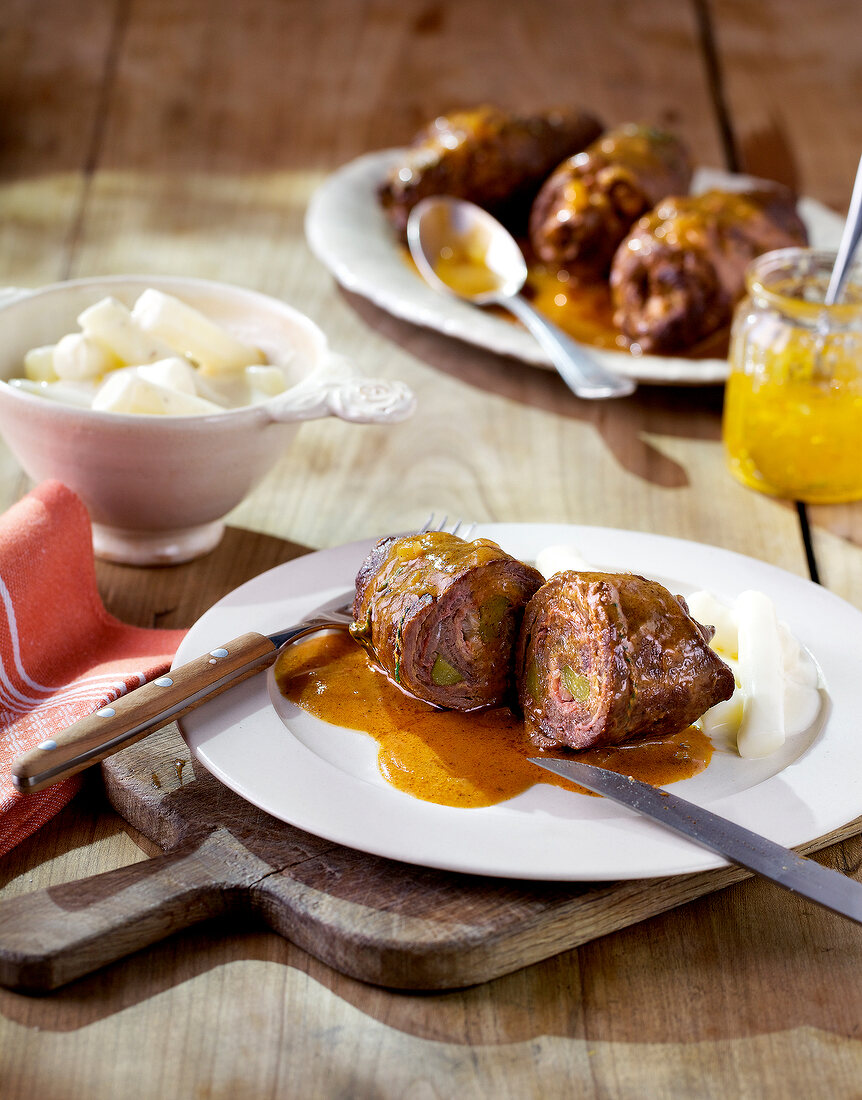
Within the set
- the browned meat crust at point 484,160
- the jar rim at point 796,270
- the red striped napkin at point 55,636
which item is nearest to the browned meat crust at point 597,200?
the browned meat crust at point 484,160

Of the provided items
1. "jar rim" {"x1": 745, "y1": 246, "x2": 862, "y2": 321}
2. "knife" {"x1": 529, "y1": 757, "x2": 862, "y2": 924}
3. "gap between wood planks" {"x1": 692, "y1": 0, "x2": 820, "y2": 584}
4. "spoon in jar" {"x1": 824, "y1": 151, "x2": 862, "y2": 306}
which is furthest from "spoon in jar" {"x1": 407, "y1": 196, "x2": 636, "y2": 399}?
"knife" {"x1": 529, "y1": 757, "x2": 862, "y2": 924}

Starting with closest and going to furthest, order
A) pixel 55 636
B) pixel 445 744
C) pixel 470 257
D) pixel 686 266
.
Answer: pixel 445 744 < pixel 55 636 < pixel 686 266 < pixel 470 257

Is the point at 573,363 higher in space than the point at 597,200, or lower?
lower

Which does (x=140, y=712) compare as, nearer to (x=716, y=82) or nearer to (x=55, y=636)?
(x=55, y=636)

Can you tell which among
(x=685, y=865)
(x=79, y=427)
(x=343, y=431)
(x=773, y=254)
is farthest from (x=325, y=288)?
(x=685, y=865)

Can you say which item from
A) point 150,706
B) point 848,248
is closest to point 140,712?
point 150,706

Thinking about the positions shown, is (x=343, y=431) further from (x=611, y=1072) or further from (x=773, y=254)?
(x=611, y=1072)

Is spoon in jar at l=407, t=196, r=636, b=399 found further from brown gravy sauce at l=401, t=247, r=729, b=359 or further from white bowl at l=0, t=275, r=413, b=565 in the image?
white bowl at l=0, t=275, r=413, b=565
